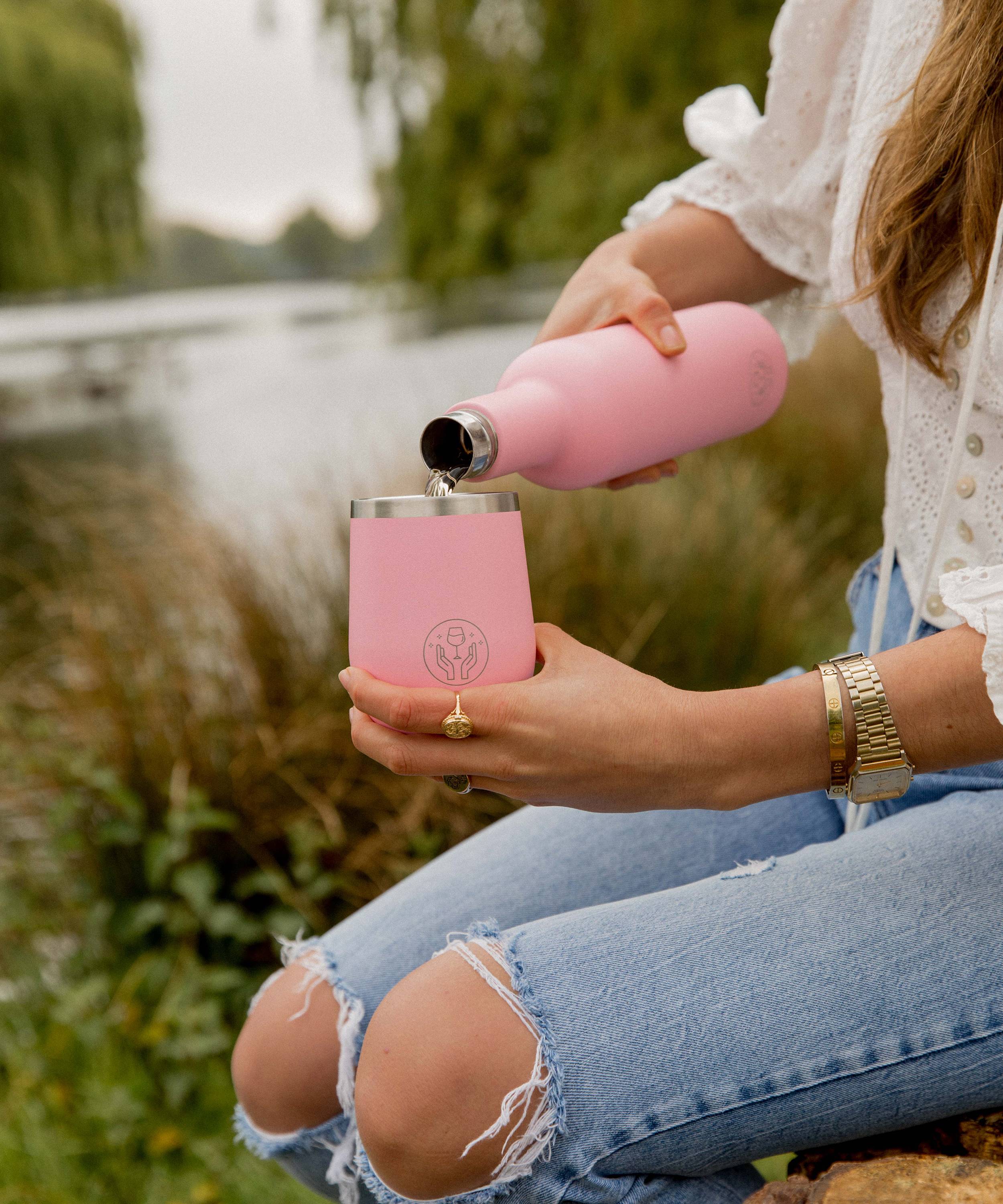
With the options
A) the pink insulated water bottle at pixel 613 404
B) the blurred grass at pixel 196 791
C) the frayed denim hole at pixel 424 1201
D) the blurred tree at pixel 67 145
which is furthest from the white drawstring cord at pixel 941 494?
the blurred tree at pixel 67 145

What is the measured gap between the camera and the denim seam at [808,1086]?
0.65 meters

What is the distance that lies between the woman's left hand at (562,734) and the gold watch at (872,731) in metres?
0.10

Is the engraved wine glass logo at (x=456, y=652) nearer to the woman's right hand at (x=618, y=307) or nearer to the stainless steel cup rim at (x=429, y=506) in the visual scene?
the stainless steel cup rim at (x=429, y=506)

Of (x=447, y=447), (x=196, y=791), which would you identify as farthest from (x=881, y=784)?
(x=196, y=791)

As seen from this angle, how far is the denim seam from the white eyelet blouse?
22 cm

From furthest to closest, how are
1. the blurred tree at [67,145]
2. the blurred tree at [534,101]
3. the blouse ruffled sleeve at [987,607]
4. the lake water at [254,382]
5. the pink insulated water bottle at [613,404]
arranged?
the blurred tree at [67,145], the blurred tree at [534,101], the lake water at [254,382], the pink insulated water bottle at [613,404], the blouse ruffled sleeve at [987,607]

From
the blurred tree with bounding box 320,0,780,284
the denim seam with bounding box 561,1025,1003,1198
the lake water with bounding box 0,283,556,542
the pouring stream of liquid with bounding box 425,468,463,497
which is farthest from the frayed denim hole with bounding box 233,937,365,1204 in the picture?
the blurred tree with bounding box 320,0,780,284

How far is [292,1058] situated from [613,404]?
0.59 meters

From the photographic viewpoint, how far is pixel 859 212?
0.83 meters

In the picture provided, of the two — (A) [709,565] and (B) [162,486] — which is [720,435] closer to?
(A) [709,565]

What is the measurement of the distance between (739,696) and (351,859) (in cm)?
128

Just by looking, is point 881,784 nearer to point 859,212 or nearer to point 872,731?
point 872,731

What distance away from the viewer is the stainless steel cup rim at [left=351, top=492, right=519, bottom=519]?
2.10 feet

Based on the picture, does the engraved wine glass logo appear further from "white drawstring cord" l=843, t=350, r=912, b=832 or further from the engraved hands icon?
A: "white drawstring cord" l=843, t=350, r=912, b=832
